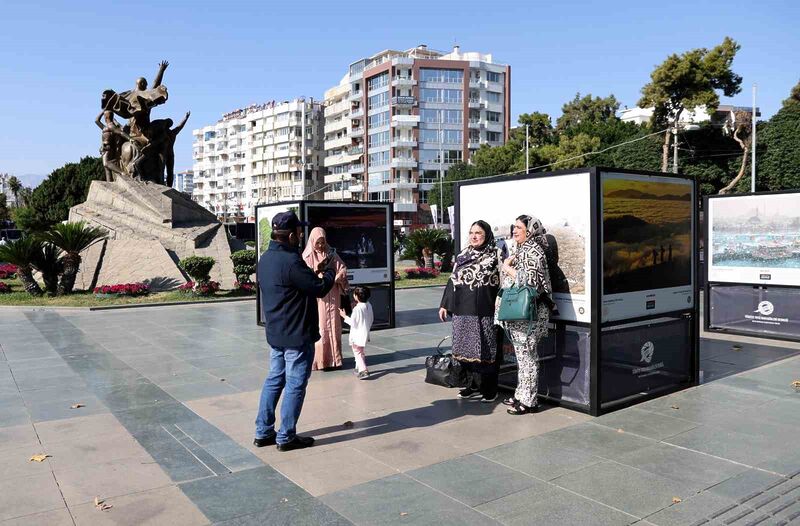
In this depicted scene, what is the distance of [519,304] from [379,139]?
7566 cm

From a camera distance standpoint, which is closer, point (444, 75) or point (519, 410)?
point (519, 410)

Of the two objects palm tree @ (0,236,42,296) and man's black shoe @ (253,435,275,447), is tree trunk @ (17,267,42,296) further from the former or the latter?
man's black shoe @ (253,435,275,447)

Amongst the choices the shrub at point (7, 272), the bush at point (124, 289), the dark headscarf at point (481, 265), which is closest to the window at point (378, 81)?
the shrub at point (7, 272)

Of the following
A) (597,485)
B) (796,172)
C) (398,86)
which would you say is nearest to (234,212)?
(398,86)

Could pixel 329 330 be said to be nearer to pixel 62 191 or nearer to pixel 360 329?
pixel 360 329

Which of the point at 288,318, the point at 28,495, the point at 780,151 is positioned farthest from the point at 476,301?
the point at 780,151

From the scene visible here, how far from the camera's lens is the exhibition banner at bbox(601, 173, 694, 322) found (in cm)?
629

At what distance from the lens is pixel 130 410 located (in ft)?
21.6

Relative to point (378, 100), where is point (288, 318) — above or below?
below

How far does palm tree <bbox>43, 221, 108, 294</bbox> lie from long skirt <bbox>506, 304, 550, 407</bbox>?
48.3ft

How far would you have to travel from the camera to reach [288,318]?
16.9 ft

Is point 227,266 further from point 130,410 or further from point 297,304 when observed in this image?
point 297,304

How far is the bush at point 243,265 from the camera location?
18.3m

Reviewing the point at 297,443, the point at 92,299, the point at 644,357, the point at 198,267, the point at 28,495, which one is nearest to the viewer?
the point at 28,495
